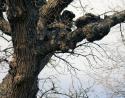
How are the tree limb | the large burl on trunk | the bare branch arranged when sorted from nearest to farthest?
1. the large burl on trunk
2. the tree limb
3. the bare branch

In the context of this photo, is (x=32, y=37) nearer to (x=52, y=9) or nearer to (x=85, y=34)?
(x=85, y=34)

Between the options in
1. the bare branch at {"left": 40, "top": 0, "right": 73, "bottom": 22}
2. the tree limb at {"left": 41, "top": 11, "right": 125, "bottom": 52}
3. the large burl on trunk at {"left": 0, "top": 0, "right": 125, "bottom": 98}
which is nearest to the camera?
the large burl on trunk at {"left": 0, "top": 0, "right": 125, "bottom": 98}

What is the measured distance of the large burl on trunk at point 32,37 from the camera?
7.79 m

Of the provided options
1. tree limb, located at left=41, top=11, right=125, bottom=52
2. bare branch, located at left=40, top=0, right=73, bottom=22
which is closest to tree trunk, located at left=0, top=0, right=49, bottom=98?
tree limb, located at left=41, top=11, right=125, bottom=52

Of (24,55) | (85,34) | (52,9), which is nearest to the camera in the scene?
(24,55)

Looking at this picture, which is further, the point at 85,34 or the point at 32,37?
the point at 85,34

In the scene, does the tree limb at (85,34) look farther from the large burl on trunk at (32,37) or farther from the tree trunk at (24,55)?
the tree trunk at (24,55)

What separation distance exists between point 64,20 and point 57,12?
38 centimetres

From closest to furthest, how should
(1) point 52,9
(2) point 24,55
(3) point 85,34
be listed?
(2) point 24,55 → (3) point 85,34 → (1) point 52,9

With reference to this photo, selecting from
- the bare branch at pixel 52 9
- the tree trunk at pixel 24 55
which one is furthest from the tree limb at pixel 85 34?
the bare branch at pixel 52 9

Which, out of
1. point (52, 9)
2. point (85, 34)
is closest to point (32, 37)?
point (85, 34)

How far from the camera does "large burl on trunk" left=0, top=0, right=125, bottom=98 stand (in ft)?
25.6

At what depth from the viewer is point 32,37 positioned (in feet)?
26.3

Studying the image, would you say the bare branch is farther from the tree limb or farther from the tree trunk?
the tree trunk
